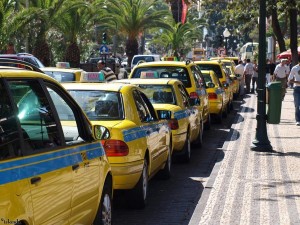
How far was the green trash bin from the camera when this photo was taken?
1520 centimetres

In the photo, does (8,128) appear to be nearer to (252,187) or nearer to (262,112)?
(252,187)

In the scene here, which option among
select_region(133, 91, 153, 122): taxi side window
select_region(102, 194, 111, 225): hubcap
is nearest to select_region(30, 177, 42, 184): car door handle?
select_region(102, 194, 111, 225): hubcap

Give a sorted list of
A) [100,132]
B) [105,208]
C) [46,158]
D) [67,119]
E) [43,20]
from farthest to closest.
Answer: [43,20] < [105,208] < [100,132] < [67,119] < [46,158]

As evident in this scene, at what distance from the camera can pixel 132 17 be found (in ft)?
159

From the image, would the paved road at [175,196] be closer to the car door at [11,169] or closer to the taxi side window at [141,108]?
the taxi side window at [141,108]

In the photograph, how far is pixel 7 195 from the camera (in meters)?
4.68

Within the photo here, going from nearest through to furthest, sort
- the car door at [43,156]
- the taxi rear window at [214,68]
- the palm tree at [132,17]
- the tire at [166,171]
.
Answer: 1. the car door at [43,156]
2. the tire at [166,171]
3. the taxi rear window at [214,68]
4. the palm tree at [132,17]

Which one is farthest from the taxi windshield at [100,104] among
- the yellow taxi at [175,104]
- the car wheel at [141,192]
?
the yellow taxi at [175,104]

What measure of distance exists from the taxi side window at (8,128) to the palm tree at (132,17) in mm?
42581

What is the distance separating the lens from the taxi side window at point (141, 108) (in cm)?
977

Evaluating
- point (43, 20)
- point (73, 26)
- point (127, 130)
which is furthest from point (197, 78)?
point (73, 26)

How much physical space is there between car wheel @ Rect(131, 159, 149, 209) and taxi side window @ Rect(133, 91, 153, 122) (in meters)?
0.60

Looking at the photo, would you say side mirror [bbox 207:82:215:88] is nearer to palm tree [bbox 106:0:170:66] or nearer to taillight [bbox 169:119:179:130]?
taillight [bbox 169:119:179:130]

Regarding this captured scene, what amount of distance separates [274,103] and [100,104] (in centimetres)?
633
